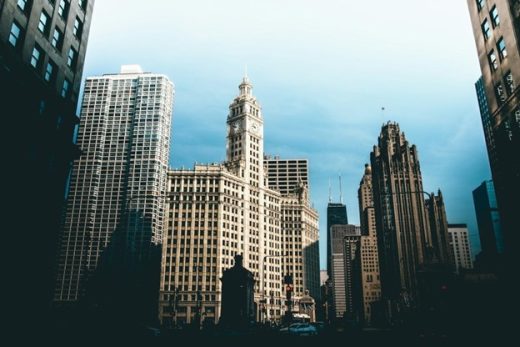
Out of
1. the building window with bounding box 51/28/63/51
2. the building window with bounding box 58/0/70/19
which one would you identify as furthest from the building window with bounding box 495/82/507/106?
the building window with bounding box 58/0/70/19

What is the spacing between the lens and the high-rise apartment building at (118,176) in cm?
16412

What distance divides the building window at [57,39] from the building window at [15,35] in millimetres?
5070

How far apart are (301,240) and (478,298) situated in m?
119

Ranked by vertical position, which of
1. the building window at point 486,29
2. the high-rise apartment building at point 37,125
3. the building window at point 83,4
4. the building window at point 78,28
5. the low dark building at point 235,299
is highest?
the building window at point 83,4

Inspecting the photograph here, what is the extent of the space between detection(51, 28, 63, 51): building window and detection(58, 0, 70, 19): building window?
191 cm

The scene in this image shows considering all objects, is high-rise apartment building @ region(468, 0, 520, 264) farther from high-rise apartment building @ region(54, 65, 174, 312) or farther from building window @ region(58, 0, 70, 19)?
high-rise apartment building @ region(54, 65, 174, 312)

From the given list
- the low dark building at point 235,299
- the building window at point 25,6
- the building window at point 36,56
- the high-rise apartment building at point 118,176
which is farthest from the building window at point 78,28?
the high-rise apartment building at point 118,176

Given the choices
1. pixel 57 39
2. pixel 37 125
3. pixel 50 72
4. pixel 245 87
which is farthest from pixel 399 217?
pixel 37 125

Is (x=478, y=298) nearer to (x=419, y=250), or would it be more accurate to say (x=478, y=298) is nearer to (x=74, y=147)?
(x=74, y=147)

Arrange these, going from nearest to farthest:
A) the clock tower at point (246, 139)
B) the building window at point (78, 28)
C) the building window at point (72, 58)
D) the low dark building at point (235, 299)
Result: the building window at point (72, 58) < the building window at point (78, 28) < the low dark building at point (235, 299) < the clock tower at point (246, 139)

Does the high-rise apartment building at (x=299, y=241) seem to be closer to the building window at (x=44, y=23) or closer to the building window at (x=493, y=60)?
the building window at (x=493, y=60)

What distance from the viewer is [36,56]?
37.9 m

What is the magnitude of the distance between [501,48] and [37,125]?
41948mm

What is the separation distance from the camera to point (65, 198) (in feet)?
147
